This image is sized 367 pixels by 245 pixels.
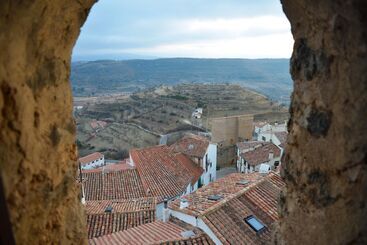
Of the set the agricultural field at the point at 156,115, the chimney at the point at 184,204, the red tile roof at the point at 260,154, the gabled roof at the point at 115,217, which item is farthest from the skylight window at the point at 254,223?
the agricultural field at the point at 156,115

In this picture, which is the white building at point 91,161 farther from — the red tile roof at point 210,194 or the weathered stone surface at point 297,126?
the weathered stone surface at point 297,126

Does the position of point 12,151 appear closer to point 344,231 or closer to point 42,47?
point 42,47

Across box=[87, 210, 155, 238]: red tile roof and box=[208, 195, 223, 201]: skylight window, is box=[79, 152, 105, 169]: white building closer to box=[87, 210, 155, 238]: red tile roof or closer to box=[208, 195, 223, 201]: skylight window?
box=[87, 210, 155, 238]: red tile roof

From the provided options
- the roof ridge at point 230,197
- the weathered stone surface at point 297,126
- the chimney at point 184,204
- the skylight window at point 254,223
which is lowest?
the chimney at point 184,204

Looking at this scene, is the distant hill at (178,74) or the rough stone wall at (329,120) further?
the distant hill at (178,74)

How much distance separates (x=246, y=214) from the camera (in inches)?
399

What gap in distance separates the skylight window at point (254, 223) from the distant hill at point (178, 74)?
111631mm

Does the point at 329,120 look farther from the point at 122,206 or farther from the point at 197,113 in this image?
the point at 197,113

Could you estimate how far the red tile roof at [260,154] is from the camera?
2398cm

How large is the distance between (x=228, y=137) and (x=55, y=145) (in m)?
32.4

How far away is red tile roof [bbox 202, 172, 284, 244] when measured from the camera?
30.0 feet

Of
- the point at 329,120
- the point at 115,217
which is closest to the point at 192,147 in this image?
the point at 115,217

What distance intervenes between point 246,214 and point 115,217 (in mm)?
4942

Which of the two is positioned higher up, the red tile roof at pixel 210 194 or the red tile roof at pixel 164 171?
the red tile roof at pixel 210 194
